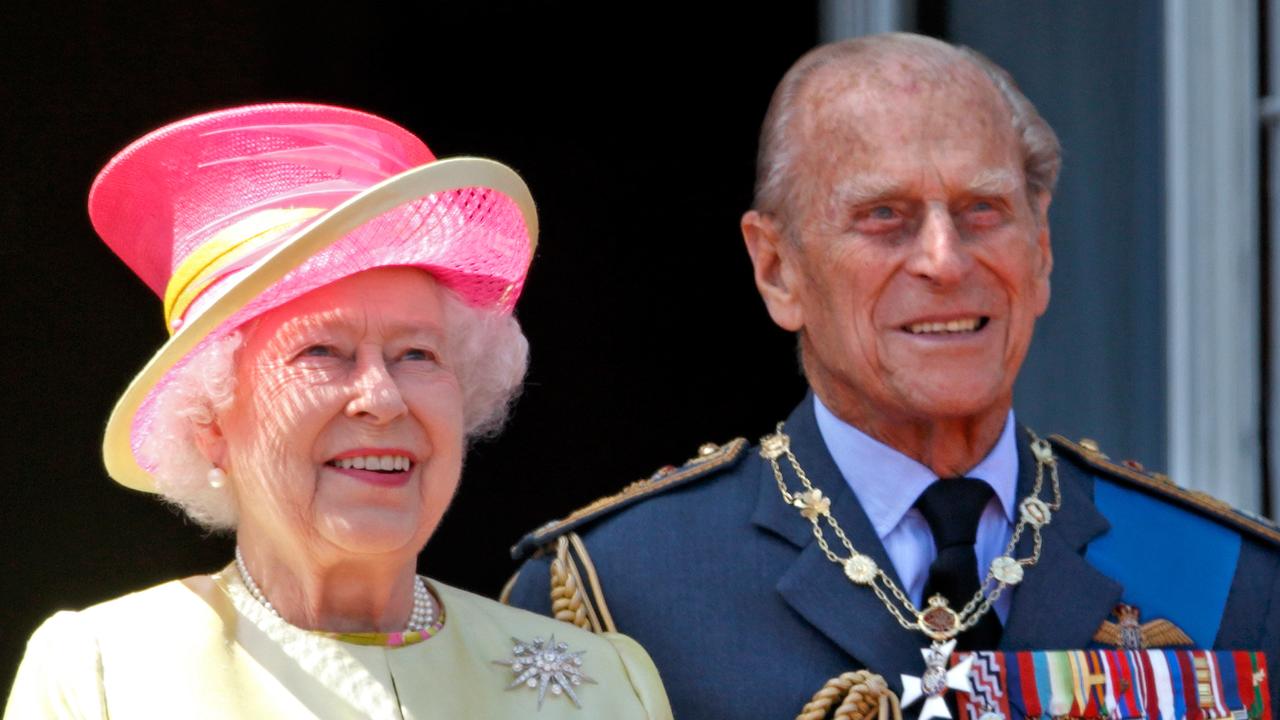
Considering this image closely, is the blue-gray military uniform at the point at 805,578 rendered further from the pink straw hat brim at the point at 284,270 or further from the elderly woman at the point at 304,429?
the pink straw hat brim at the point at 284,270

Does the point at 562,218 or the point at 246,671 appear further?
the point at 562,218

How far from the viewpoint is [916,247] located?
9.95ft

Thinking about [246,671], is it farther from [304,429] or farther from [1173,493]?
[1173,493]

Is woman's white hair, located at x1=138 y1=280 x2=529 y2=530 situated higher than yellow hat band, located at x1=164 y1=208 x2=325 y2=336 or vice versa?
yellow hat band, located at x1=164 y1=208 x2=325 y2=336

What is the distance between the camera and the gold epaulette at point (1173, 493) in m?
3.12

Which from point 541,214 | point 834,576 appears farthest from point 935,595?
point 541,214

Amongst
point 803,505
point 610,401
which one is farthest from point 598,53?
point 803,505

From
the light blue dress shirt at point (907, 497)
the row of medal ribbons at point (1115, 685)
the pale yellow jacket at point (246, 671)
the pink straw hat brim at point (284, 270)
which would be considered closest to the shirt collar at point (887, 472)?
the light blue dress shirt at point (907, 497)

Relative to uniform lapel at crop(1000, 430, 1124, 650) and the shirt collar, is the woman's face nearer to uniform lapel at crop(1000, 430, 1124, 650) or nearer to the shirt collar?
the shirt collar

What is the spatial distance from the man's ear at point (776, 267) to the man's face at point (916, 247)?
4 cm

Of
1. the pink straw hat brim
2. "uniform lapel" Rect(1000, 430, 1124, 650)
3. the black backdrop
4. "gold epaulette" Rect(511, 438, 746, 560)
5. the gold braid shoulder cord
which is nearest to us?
the pink straw hat brim

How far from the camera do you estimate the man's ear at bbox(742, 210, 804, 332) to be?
10.4 ft

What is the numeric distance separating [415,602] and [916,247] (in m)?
0.91

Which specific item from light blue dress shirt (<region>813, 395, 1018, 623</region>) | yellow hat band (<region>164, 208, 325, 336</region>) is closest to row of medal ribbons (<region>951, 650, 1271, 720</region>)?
light blue dress shirt (<region>813, 395, 1018, 623</region>)
